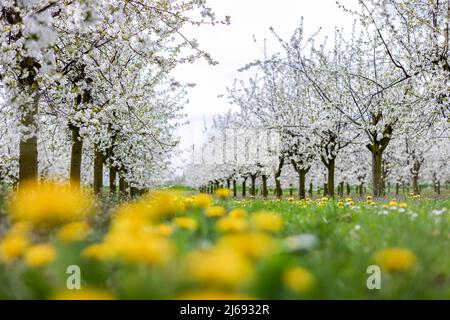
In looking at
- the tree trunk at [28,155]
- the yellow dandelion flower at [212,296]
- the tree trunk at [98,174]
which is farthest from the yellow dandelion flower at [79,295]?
the tree trunk at [98,174]

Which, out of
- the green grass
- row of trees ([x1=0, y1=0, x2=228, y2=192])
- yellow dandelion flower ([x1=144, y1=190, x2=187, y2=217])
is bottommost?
the green grass

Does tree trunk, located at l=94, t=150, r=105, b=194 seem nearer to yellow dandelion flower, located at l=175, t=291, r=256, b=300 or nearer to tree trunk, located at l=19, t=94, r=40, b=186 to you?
Answer: tree trunk, located at l=19, t=94, r=40, b=186

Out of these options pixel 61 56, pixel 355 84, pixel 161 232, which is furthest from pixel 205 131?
pixel 161 232

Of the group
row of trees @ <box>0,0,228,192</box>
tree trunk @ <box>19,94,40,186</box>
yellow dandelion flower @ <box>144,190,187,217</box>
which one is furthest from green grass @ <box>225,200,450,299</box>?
tree trunk @ <box>19,94,40,186</box>

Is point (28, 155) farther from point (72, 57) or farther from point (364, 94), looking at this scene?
point (364, 94)

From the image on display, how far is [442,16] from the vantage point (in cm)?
1243

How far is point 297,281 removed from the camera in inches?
58.2

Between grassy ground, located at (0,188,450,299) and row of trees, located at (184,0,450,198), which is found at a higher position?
row of trees, located at (184,0,450,198)

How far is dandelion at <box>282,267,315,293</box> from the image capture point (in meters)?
1.48

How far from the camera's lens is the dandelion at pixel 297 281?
1.48 meters

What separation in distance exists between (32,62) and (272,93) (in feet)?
57.6

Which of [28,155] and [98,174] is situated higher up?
[28,155]

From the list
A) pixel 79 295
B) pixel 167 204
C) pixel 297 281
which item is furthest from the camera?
pixel 167 204

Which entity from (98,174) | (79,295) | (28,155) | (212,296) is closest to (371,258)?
(212,296)
